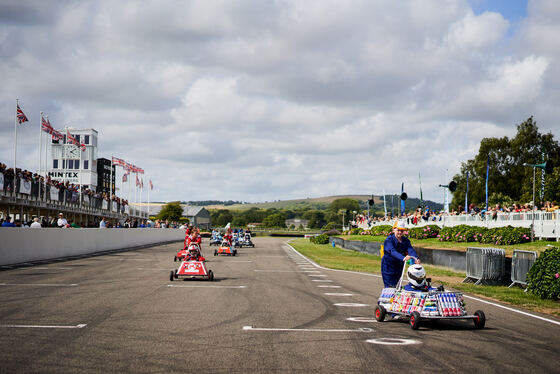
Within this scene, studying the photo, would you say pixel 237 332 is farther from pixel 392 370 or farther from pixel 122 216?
pixel 122 216

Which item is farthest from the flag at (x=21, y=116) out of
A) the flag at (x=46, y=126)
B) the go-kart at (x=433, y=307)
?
the go-kart at (x=433, y=307)

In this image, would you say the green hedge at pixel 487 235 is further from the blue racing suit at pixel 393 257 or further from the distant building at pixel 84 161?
the distant building at pixel 84 161

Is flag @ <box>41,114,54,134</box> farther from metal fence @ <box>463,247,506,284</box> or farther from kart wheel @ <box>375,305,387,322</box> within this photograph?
kart wheel @ <box>375,305,387,322</box>

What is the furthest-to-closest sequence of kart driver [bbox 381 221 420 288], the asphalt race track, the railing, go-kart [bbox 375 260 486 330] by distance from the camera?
the railing < kart driver [bbox 381 221 420 288] < go-kart [bbox 375 260 486 330] < the asphalt race track

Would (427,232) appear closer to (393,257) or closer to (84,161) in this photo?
(393,257)

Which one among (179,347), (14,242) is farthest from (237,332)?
(14,242)

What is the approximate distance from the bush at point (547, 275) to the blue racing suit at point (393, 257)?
5.09m

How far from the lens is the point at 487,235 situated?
29469 mm

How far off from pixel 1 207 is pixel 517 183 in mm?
67043

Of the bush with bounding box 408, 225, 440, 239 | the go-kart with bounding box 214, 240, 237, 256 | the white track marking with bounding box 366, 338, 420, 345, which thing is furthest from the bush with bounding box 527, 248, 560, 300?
the bush with bounding box 408, 225, 440, 239

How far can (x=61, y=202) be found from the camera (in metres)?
44.2

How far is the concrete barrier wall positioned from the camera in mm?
22961

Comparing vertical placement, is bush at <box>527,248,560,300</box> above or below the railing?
below

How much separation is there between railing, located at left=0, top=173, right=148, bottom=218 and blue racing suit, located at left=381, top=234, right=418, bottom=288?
27.9m
